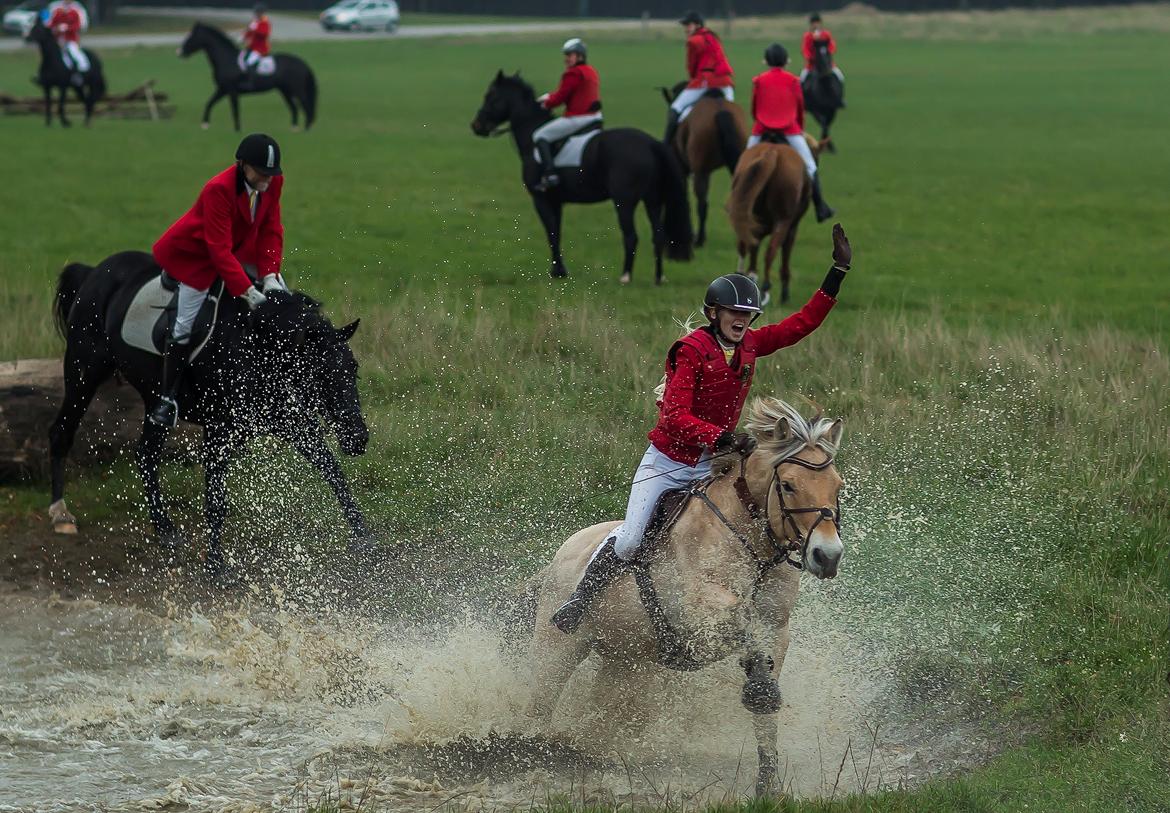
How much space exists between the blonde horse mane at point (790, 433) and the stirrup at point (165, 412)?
5.13 meters

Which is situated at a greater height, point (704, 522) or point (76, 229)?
point (704, 522)

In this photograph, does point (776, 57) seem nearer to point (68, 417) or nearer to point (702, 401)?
point (68, 417)

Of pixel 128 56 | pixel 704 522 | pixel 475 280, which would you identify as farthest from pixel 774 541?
pixel 128 56

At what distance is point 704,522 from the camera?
6652 mm

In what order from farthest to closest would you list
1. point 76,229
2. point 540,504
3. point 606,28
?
point 606,28 → point 76,229 → point 540,504

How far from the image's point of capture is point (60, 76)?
3309cm

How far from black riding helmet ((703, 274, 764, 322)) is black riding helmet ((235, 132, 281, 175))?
4.11 metres

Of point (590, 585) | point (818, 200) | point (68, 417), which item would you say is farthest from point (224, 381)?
point (818, 200)

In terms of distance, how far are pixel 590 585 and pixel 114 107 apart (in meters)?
32.4

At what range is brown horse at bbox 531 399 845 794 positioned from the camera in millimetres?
6242

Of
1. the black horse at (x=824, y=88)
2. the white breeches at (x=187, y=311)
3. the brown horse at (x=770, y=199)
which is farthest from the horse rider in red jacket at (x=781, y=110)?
the black horse at (x=824, y=88)

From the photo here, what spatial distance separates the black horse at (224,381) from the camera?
31.6ft

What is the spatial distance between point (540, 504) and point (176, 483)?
2777 millimetres

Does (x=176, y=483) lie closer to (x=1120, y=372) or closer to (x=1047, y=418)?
(x=1047, y=418)
